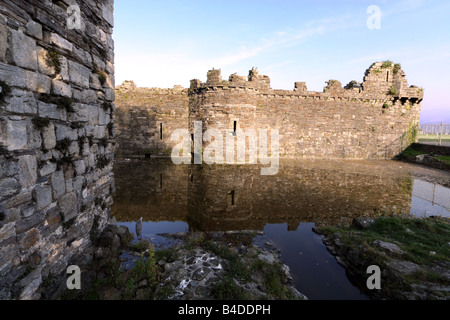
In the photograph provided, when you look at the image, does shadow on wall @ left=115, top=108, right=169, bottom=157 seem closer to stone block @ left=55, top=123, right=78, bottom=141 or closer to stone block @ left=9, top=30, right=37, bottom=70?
stone block @ left=55, top=123, right=78, bottom=141

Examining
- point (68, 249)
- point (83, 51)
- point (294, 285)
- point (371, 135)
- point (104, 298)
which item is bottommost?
point (294, 285)

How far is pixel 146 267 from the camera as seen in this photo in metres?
3.79

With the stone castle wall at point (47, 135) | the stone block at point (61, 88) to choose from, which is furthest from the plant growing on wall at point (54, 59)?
the stone block at point (61, 88)

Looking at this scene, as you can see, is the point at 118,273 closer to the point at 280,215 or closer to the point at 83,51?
the point at 83,51

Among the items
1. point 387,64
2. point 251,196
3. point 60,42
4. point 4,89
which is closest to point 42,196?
point 4,89

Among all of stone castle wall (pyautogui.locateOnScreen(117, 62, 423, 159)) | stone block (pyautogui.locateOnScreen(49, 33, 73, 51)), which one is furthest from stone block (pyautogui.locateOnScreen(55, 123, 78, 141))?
stone castle wall (pyautogui.locateOnScreen(117, 62, 423, 159))

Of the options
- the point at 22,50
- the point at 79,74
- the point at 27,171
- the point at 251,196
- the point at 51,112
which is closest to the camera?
the point at 22,50

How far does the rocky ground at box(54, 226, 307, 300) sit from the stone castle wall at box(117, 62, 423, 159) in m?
12.0

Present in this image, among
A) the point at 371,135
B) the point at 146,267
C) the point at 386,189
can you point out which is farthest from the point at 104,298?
the point at 371,135

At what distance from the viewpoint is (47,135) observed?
2910mm

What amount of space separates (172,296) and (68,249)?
180 centimetres

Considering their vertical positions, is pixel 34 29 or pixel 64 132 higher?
pixel 34 29

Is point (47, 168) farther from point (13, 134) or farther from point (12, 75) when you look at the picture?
point (12, 75)

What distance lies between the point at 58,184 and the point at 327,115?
59.5ft
